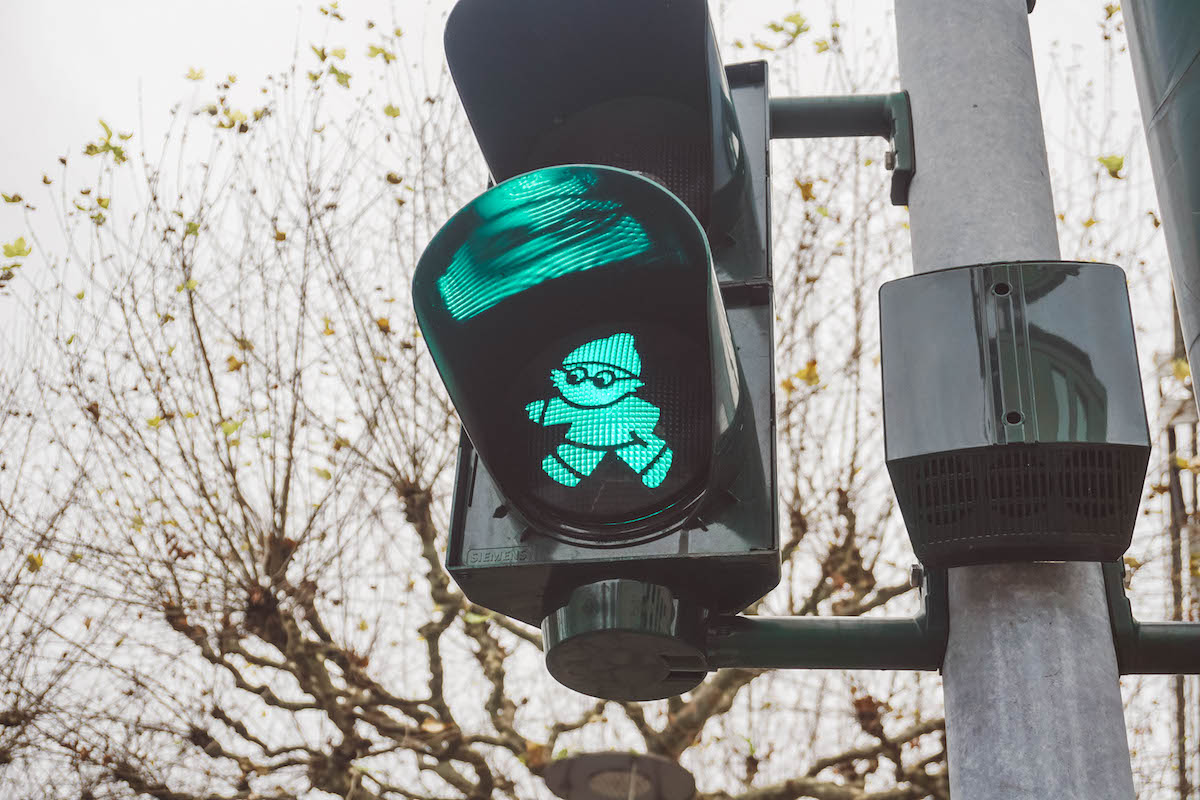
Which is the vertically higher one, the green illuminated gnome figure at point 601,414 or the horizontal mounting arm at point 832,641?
the green illuminated gnome figure at point 601,414

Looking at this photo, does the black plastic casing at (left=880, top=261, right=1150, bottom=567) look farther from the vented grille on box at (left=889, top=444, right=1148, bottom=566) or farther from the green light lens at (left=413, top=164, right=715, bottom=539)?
the green light lens at (left=413, top=164, right=715, bottom=539)

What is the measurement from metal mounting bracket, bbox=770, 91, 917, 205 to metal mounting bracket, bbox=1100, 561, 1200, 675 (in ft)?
2.49

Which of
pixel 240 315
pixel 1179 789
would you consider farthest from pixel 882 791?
pixel 240 315

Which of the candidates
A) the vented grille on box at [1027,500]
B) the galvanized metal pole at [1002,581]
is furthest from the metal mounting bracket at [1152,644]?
the vented grille on box at [1027,500]

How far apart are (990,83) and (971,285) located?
1.60 feet

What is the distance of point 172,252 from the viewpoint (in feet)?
27.3

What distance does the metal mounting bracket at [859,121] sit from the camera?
1.92m

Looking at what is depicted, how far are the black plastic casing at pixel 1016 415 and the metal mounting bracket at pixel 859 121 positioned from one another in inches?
17.3

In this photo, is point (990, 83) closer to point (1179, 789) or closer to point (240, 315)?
point (240, 315)

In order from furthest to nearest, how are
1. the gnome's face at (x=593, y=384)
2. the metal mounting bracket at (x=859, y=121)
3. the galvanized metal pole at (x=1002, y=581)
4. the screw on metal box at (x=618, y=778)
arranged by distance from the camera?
the screw on metal box at (x=618, y=778) → the metal mounting bracket at (x=859, y=121) → the gnome's face at (x=593, y=384) → the galvanized metal pole at (x=1002, y=581)

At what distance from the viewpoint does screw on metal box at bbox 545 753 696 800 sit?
Result: 19.3ft

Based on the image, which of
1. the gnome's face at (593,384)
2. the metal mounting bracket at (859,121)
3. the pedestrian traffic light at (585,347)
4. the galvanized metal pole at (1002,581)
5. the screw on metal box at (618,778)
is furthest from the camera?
the screw on metal box at (618,778)

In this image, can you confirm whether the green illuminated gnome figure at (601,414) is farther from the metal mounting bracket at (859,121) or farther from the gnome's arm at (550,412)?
the metal mounting bracket at (859,121)

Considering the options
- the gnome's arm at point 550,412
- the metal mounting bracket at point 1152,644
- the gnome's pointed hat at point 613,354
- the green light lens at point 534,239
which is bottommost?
the metal mounting bracket at point 1152,644
